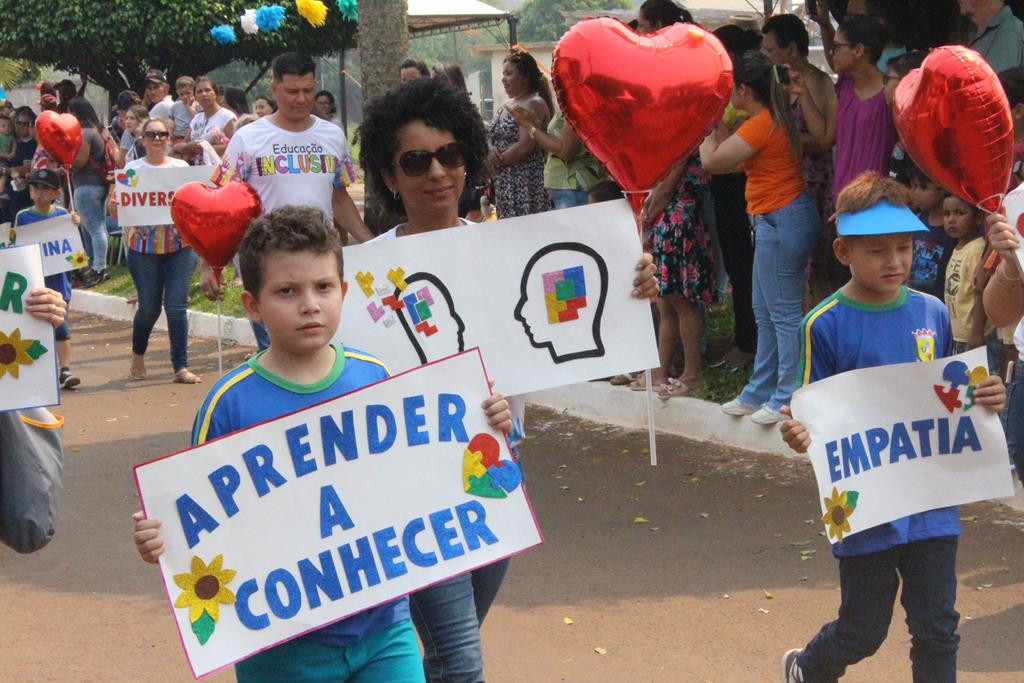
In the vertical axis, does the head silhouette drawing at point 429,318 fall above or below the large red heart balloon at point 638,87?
below

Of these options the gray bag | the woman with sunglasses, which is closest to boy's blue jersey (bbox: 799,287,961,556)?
the gray bag

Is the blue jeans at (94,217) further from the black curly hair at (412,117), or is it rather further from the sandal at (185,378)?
the black curly hair at (412,117)

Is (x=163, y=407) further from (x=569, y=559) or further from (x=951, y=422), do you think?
(x=951, y=422)

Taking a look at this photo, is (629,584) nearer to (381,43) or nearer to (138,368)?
(381,43)

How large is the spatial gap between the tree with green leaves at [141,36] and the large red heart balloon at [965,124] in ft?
65.1

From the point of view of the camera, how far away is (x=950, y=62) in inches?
174

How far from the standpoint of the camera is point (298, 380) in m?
3.32

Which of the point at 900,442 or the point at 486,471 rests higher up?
the point at 486,471

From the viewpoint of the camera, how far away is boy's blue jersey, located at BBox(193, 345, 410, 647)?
129 inches

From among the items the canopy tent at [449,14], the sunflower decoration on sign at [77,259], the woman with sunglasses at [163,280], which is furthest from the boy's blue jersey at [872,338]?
the canopy tent at [449,14]

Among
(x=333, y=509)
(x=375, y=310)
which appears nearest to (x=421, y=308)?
(x=375, y=310)

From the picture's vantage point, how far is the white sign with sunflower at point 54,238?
28.5ft

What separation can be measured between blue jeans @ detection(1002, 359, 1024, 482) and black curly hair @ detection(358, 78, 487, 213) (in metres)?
1.82

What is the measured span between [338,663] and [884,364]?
68.6 inches
